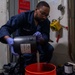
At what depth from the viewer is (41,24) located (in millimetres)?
1561

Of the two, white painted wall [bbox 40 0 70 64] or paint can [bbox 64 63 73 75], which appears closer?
paint can [bbox 64 63 73 75]

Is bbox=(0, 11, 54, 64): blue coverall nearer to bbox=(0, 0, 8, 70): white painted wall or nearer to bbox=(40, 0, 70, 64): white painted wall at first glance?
bbox=(40, 0, 70, 64): white painted wall

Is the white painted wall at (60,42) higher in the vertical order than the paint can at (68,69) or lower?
higher

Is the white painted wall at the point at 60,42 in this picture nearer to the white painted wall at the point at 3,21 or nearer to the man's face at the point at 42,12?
the man's face at the point at 42,12

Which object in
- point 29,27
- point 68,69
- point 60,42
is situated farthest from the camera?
point 60,42

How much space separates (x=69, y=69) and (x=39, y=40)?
1.44 feet

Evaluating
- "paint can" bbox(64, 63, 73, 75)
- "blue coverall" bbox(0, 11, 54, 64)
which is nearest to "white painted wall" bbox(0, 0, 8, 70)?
"blue coverall" bbox(0, 11, 54, 64)

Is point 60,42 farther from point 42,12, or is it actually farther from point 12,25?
point 12,25

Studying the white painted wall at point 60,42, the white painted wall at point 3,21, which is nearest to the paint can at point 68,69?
the white painted wall at point 60,42

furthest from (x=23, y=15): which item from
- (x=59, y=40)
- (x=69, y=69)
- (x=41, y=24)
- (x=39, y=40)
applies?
(x=69, y=69)

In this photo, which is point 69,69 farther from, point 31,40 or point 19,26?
point 19,26

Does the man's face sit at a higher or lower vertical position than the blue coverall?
higher

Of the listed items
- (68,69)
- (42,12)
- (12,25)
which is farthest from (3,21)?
(68,69)

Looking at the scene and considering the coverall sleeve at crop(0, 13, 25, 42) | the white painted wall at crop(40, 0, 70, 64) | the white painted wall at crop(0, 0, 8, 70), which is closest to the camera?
the coverall sleeve at crop(0, 13, 25, 42)
